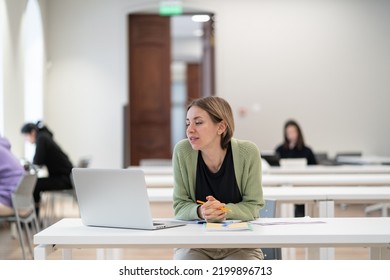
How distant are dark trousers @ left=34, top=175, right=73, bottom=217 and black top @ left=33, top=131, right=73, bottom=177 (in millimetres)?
96

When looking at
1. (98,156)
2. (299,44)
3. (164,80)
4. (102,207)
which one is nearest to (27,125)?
(98,156)

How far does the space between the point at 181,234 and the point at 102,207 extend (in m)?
0.38

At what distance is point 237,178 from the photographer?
3.26m

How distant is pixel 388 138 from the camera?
11688 millimetres

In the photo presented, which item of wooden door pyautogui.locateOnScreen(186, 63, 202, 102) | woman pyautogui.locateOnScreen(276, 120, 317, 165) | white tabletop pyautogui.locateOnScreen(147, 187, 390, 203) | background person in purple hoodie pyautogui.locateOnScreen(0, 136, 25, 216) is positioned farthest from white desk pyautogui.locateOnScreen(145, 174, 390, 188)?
wooden door pyautogui.locateOnScreen(186, 63, 202, 102)

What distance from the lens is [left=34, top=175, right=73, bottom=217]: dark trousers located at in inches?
325

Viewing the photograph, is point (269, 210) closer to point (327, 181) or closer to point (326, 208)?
point (326, 208)

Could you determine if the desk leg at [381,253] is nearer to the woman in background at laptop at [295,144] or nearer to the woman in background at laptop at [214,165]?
the woman in background at laptop at [214,165]

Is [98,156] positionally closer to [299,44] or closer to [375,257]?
[299,44]

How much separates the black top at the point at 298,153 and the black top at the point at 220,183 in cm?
535

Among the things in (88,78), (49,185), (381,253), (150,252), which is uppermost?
(88,78)

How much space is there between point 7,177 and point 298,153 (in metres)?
3.78

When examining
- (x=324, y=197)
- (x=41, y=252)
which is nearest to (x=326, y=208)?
(x=324, y=197)

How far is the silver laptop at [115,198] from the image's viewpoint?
2789 mm
